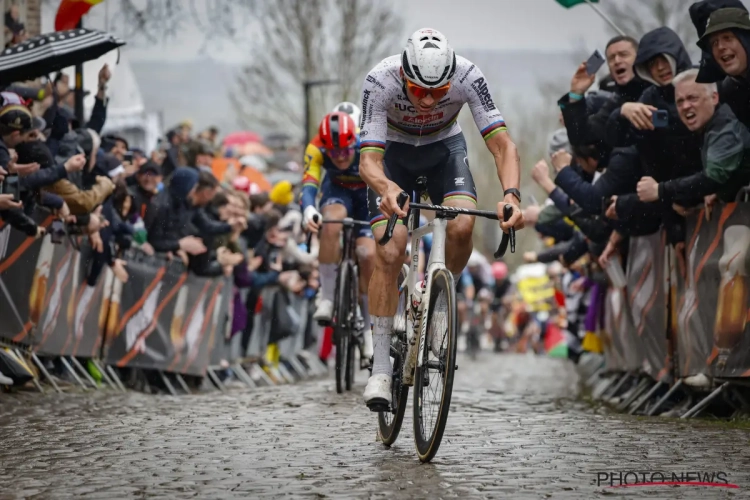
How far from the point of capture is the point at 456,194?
8.14 meters

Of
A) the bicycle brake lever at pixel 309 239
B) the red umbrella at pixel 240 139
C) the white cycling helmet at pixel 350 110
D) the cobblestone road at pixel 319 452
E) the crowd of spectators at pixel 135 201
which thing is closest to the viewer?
the cobblestone road at pixel 319 452

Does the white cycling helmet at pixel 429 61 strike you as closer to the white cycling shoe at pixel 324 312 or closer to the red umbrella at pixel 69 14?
the white cycling shoe at pixel 324 312

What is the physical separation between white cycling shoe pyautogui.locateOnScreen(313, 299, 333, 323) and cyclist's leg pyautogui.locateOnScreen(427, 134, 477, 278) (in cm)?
435

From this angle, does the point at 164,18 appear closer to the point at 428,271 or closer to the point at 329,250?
the point at 329,250

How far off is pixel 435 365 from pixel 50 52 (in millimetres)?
6471

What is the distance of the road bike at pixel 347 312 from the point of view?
495 inches

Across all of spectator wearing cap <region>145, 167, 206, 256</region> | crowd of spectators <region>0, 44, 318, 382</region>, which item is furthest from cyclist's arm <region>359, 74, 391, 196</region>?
spectator wearing cap <region>145, 167, 206, 256</region>

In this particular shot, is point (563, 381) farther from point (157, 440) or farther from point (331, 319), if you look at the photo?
point (157, 440)

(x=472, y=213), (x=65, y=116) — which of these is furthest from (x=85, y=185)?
(x=472, y=213)

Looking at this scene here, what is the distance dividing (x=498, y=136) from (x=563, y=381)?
38.1 ft

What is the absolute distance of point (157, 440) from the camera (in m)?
8.18

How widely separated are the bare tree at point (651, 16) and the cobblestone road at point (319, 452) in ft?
110

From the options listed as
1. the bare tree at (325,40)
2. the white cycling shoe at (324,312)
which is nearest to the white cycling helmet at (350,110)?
the white cycling shoe at (324,312)

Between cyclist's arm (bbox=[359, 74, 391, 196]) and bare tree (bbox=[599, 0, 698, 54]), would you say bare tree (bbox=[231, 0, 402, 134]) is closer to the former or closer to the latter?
bare tree (bbox=[599, 0, 698, 54])
